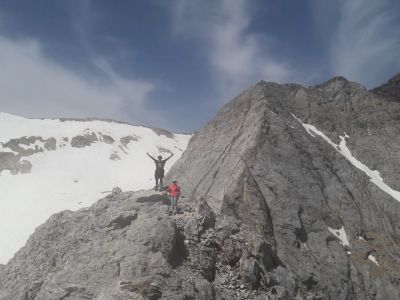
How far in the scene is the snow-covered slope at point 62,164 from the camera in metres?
50.7

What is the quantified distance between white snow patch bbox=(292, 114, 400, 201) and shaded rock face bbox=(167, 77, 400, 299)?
0.44 metres

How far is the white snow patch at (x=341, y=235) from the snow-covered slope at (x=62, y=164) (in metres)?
31.0

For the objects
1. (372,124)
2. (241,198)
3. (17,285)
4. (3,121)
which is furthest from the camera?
(3,121)

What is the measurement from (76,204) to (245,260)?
120 feet

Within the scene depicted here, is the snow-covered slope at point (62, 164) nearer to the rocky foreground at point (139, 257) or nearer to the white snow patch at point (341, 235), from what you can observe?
the rocky foreground at point (139, 257)

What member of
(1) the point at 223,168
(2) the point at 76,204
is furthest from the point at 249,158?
(2) the point at 76,204

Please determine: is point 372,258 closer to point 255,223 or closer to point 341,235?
point 341,235

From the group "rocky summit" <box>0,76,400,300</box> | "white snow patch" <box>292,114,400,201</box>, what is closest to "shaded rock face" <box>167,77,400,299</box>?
"rocky summit" <box>0,76,400,300</box>

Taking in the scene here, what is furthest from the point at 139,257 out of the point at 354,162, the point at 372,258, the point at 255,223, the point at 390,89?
the point at 390,89

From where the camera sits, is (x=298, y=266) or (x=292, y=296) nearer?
(x=292, y=296)

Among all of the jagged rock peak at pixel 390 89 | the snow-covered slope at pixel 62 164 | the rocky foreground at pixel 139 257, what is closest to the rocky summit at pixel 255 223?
the rocky foreground at pixel 139 257

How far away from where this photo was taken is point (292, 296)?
19656 millimetres

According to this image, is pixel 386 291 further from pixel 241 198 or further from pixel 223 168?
pixel 223 168

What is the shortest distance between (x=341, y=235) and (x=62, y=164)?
165 feet
